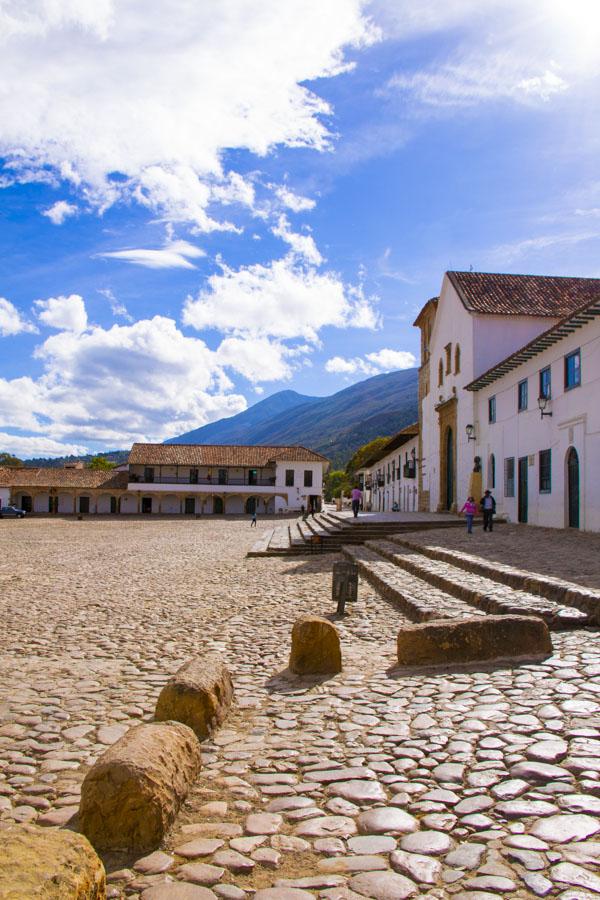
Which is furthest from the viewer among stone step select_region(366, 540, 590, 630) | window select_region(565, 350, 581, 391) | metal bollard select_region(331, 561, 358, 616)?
window select_region(565, 350, 581, 391)

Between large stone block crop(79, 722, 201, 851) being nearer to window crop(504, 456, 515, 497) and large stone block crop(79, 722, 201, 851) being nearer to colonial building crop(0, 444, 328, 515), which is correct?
window crop(504, 456, 515, 497)

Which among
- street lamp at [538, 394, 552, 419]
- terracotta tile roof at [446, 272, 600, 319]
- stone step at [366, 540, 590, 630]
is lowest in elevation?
stone step at [366, 540, 590, 630]

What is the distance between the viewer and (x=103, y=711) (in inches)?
185

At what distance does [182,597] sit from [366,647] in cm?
441

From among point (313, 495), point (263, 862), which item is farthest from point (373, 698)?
point (313, 495)

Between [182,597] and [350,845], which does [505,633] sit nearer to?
[350,845]

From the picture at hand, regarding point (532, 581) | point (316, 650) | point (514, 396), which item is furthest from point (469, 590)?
point (514, 396)

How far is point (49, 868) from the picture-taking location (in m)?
2.00

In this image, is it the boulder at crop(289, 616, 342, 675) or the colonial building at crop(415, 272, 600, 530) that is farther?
the colonial building at crop(415, 272, 600, 530)

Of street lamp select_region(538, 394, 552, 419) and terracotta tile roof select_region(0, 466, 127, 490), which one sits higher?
street lamp select_region(538, 394, 552, 419)

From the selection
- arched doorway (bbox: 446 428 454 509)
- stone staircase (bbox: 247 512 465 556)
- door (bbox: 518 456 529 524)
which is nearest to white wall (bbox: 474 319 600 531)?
door (bbox: 518 456 529 524)

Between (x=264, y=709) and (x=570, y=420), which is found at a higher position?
(x=570, y=420)

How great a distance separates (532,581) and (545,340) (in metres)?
11.6

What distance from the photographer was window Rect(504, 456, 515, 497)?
21953mm
